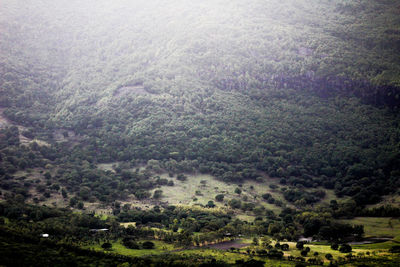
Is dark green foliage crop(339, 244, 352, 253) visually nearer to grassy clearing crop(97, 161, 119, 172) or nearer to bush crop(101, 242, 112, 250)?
bush crop(101, 242, 112, 250)

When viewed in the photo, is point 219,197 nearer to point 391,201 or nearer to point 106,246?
point 391,201

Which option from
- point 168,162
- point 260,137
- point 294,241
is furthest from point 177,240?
point 260,137

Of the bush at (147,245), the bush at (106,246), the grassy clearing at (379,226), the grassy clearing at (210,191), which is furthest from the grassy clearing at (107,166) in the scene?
the grassy clearing at (379,226)

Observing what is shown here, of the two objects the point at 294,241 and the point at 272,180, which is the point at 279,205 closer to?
the point at 272,180

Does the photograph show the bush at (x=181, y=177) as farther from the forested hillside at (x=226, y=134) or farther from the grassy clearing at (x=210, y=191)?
the grassy clearing at (x=210, y=191)

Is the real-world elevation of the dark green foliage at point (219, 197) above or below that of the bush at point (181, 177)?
below
